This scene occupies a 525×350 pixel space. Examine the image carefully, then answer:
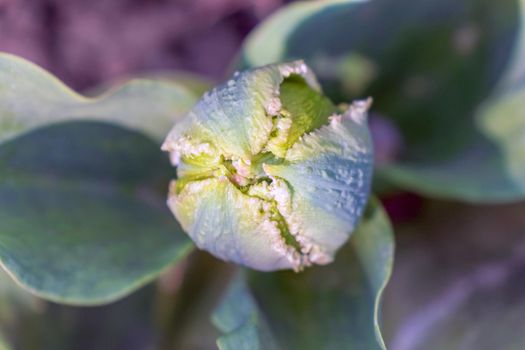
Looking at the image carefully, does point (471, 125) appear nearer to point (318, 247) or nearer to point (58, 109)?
point (318, 247)

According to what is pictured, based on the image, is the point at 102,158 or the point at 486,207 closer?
the point at 102,158

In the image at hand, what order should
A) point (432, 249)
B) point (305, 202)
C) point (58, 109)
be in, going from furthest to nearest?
1. point (432, 249)
2. point (58, 109)
3. point (305, 202)

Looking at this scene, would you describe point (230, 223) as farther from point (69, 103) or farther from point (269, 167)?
point (69, 103)

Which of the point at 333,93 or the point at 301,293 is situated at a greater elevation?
the point at 333,93

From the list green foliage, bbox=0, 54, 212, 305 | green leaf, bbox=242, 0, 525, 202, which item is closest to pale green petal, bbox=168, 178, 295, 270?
green foliage, bbox=0, 54, 212, 305

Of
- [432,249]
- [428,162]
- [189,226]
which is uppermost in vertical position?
[189,226]

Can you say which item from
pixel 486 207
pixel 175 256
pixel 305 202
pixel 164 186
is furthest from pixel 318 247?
pixel 486 207

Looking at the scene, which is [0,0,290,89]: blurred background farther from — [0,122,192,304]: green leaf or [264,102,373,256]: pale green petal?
[264,102,373,256]: pale green petal
